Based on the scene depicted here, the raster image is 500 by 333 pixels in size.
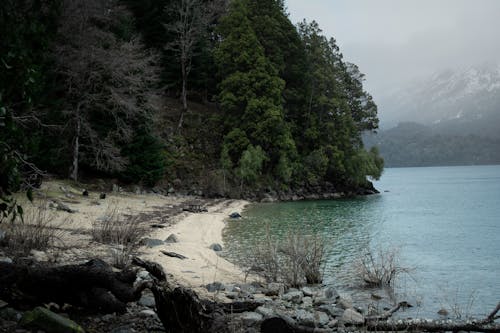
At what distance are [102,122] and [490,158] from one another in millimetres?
199155

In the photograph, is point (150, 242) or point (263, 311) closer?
point (263, 311)

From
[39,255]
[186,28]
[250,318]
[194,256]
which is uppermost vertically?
[186,28]

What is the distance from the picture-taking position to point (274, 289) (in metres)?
9.04

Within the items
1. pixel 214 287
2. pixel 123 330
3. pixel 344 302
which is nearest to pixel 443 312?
pixel 344 302

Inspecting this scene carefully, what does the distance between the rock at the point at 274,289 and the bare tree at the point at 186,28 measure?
3234cm

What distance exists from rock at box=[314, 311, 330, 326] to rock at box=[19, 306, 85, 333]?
146 inches

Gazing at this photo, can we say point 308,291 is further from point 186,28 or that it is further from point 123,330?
point 186,28

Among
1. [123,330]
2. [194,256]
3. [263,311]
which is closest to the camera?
[123,330]

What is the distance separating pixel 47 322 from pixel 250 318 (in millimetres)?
2892

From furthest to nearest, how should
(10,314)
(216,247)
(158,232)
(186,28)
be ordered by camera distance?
(186,28), (158,232), (216,247), (10,314)

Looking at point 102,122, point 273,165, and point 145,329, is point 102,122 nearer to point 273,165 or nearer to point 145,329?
point 273,165

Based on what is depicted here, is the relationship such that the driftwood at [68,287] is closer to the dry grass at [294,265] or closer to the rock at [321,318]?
the rock at [321,318]

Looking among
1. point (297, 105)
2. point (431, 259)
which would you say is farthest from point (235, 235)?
point (297, 105)

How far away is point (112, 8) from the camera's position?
97.8 ft
